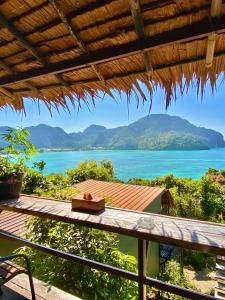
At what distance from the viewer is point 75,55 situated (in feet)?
6.42

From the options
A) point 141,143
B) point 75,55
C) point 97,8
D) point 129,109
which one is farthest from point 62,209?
point 141,143

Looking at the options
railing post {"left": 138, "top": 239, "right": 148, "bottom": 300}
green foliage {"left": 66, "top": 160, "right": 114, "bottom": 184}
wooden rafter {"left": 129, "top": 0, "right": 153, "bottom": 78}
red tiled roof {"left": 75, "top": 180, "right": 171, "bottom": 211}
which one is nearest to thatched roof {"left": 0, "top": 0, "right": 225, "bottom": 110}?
wooden rafter {"left": 129, "top": 0, "right": 153, "bottom": 78}

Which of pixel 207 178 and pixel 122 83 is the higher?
pixel 122 83

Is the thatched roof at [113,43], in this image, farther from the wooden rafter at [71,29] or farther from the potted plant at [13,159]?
the potted plant at [13,159]

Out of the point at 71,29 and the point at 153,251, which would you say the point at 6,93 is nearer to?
the point at 71,29

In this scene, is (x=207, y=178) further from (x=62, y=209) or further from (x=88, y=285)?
(x=62, y=209)

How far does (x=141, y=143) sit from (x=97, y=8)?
329 ft

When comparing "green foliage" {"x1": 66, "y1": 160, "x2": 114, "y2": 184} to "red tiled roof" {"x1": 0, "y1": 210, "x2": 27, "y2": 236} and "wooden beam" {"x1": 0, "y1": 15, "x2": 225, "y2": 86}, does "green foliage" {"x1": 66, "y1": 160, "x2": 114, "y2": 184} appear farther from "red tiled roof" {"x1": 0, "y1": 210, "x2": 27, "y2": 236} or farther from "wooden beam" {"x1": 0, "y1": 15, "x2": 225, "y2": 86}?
"wooden beam" {"x1": 0, "y1": 15, "x2": 225, "y2": 86}

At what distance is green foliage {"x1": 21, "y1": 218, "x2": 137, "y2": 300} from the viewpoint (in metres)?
3.08

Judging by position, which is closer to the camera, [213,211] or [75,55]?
[75,55]

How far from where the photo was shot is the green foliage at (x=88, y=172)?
17.5 m

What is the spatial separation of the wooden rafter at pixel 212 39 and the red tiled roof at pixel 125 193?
704 cm

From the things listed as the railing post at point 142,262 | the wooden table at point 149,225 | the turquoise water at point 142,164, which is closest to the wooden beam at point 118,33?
the wooden table at point 149,225

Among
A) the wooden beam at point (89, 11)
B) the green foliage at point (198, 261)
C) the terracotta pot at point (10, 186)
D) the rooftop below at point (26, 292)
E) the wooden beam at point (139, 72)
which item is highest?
the wooden beam at point (89, 11)
